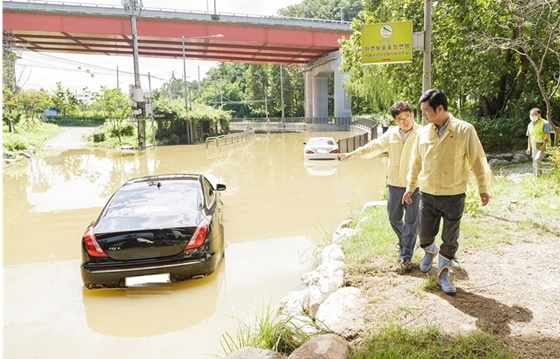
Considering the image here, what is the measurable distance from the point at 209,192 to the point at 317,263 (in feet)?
6.53

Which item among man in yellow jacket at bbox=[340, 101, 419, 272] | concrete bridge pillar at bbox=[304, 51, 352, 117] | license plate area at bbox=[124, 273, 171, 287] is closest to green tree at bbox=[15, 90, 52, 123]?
concrete bridge pillar at bbox=[304, 51, 352, 117]

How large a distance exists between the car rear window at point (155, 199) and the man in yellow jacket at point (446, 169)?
286 cm

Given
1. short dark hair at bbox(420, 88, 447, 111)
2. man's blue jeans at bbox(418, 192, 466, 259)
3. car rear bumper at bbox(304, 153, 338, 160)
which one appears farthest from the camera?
car rear bumper at bbox(304, 153, 338, 160)

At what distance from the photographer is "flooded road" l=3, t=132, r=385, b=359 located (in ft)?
13.4

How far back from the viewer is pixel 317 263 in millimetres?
5719

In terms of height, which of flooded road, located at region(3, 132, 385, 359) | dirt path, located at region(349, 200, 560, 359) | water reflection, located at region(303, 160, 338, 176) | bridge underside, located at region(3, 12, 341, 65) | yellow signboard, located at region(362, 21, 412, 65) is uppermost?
bridge underside, located at region(3, 12, 341, 65)

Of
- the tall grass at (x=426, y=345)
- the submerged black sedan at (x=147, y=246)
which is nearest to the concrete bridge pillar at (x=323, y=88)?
the submerged black sedan at (x=147, y=246)

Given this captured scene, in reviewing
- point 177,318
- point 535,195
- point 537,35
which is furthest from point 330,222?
point 537,35

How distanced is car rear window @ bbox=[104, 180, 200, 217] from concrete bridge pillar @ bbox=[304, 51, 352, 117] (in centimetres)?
3977

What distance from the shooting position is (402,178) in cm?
443

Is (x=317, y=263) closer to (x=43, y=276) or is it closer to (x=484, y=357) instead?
(x=484, y=357)

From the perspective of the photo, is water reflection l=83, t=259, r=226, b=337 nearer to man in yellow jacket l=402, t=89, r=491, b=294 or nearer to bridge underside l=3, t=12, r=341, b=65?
man in yellow jacket l=402, t=89, r=491, b=294

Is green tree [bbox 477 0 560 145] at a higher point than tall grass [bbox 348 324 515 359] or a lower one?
higher

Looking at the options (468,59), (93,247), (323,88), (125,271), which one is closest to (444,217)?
(125,271)
